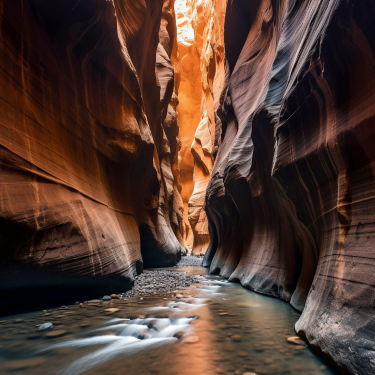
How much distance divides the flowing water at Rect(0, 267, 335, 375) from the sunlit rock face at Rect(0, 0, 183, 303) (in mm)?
773

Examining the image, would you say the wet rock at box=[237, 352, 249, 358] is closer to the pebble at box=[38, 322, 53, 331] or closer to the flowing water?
the flowing water

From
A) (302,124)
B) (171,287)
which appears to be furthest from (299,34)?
(171,287)

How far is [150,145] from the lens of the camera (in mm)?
8469

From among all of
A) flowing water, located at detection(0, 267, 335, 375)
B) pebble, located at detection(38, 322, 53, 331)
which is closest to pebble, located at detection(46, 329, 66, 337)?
flowing water, located at detection(0, 267, 335, 375)

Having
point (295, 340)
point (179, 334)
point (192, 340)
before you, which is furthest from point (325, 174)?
point (179, 334)

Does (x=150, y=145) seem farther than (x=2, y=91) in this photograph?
Yes

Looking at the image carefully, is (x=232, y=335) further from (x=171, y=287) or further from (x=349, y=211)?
(x=171, y=287)

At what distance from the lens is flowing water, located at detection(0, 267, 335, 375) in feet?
7.07

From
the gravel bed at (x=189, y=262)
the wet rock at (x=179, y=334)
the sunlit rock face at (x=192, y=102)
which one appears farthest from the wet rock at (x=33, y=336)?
the sunlit rock face at (x=192, y=102)

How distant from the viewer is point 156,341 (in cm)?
278

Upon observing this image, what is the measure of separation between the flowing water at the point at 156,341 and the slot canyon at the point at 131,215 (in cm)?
2

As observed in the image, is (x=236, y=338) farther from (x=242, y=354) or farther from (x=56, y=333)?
(x=56, y=333)

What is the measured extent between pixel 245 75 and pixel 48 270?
7170 mm

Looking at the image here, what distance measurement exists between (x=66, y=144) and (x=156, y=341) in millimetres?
3511
